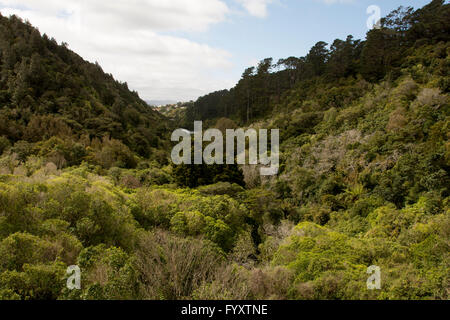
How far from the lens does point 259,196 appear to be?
1947cm

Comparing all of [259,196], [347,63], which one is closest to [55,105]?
[259,196]

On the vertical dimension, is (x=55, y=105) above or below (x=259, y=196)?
above

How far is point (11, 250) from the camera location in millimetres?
7703

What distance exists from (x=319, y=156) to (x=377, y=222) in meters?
10.5

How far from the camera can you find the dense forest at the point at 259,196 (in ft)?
27.2

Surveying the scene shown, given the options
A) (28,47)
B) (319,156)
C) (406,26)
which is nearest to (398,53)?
(406,26)

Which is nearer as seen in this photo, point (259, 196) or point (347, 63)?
point (259, 196)

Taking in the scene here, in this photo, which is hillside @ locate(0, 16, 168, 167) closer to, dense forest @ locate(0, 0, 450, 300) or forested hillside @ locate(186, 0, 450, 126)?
dense forest @ locate(0, 0, 450, 300)

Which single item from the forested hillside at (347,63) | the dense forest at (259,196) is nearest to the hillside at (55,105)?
the dense forest at (259,196)

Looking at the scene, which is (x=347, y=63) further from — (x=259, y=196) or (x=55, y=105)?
(x=55, y=105)

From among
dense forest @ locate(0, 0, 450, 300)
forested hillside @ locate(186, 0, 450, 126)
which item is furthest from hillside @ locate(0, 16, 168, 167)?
forested hillside @ locate(186, 0, 450, 126)

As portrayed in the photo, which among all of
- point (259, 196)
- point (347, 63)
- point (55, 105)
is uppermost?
point (347, 63)

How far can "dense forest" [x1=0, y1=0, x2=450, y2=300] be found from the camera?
828 centimetres

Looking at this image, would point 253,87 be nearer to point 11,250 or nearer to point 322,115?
point 322,115
